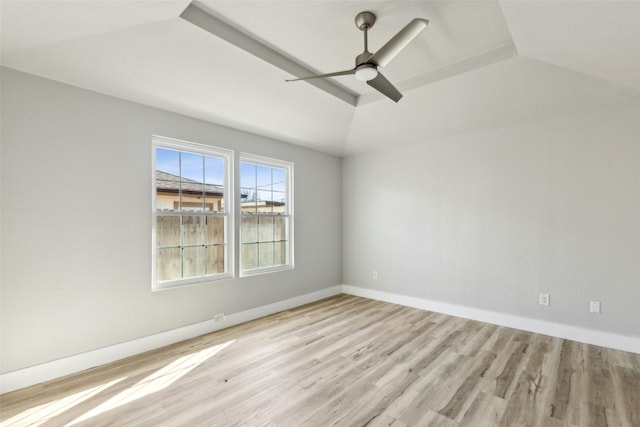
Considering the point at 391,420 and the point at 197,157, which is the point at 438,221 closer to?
the point at 391,420

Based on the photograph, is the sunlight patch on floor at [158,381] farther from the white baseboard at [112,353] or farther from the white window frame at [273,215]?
the white window frame at [273,215]

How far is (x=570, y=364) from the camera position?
2.74 metres

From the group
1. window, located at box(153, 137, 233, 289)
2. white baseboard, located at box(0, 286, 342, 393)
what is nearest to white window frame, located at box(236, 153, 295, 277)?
window, located at box(153, 137, 233, 289)

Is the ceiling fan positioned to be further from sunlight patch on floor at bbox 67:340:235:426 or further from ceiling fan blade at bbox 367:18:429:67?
sunlight patch on floor at bbox 67:340:235:426

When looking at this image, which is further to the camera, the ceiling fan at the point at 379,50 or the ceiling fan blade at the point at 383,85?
the ceiling fan blade at the point at 383,85

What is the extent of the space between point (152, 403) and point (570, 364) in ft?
12.1

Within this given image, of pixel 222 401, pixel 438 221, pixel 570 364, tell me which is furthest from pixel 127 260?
pixel 570 364

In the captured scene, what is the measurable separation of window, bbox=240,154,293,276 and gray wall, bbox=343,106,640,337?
1.54m

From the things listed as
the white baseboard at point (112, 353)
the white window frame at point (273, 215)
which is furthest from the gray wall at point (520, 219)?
the white baseboard at point (112, 353)

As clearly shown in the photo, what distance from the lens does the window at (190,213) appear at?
3252 millimetres

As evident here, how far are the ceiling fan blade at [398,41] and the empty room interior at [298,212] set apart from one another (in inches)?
0.6

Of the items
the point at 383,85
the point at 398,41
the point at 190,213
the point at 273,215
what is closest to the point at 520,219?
the point at 383,85

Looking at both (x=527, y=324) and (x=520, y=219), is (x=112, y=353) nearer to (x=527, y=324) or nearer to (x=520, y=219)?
(x=527, y=324)

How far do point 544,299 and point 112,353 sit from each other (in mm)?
4798
